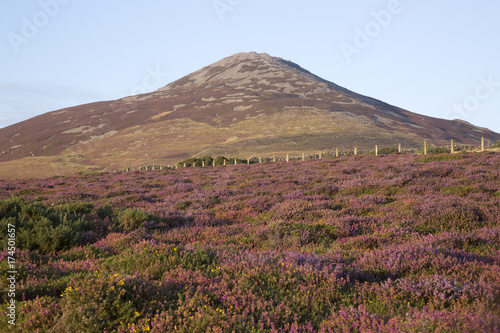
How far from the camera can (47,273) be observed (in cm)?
539

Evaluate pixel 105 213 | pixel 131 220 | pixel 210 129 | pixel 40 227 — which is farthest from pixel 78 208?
pixel 210 129

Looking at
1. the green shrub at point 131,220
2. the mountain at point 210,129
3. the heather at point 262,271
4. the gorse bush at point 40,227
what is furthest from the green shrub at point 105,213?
the mountain at point 210,129

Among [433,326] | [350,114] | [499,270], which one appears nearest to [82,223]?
[433,326]

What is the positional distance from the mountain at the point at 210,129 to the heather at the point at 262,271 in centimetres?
Result: 7527

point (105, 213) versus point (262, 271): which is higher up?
point (105, 213)

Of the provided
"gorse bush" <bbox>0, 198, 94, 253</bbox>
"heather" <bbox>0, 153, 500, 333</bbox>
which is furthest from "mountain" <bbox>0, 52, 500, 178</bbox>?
"heather" <bbox>0, 153, 500, 333</bbox>

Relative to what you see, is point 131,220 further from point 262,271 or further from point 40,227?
point 262,271

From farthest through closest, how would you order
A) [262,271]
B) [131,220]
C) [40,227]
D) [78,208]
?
1. [78,208]
2. [131,220]
3. [40,227]
4. [262,271]

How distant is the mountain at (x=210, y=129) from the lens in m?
95.7

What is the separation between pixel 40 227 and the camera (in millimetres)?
7203

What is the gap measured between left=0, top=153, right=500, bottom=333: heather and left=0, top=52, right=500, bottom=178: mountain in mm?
75273

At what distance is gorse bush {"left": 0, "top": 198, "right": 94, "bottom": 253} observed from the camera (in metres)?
6.92

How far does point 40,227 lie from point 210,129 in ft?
409

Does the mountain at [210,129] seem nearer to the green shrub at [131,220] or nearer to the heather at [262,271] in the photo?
the green shrub at [131,220]
